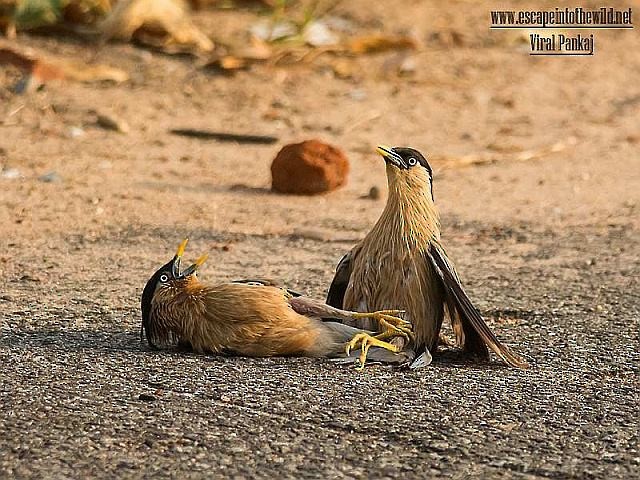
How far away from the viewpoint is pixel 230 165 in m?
8.88

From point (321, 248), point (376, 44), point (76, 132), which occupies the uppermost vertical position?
point (376, 44)

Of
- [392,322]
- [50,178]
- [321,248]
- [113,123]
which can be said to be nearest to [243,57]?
[113,123]

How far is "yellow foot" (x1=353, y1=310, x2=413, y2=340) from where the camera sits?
4.62 m

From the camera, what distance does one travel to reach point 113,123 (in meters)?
9.27

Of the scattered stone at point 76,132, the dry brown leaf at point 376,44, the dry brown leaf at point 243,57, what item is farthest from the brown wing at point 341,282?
the dry brown leaf at point 376,44

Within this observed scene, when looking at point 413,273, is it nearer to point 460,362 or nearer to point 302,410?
point 460,362

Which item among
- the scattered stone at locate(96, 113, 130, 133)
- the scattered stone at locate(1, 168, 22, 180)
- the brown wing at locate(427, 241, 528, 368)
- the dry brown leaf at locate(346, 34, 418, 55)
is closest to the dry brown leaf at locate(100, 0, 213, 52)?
the dry brown leaf at locate(346, 34, 418, 55)

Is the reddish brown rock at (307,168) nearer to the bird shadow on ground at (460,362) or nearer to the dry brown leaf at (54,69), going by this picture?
the dry brown leaf at (54,69)

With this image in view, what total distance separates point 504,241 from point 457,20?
5592 mm

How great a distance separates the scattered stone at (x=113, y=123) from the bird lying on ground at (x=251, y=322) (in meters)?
4.69

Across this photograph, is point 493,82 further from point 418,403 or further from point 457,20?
point 418,403

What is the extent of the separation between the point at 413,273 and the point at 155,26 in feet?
21.9

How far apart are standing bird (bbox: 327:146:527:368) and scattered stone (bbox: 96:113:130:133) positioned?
183 inches

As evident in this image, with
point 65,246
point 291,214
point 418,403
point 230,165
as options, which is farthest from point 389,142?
point 418,403
